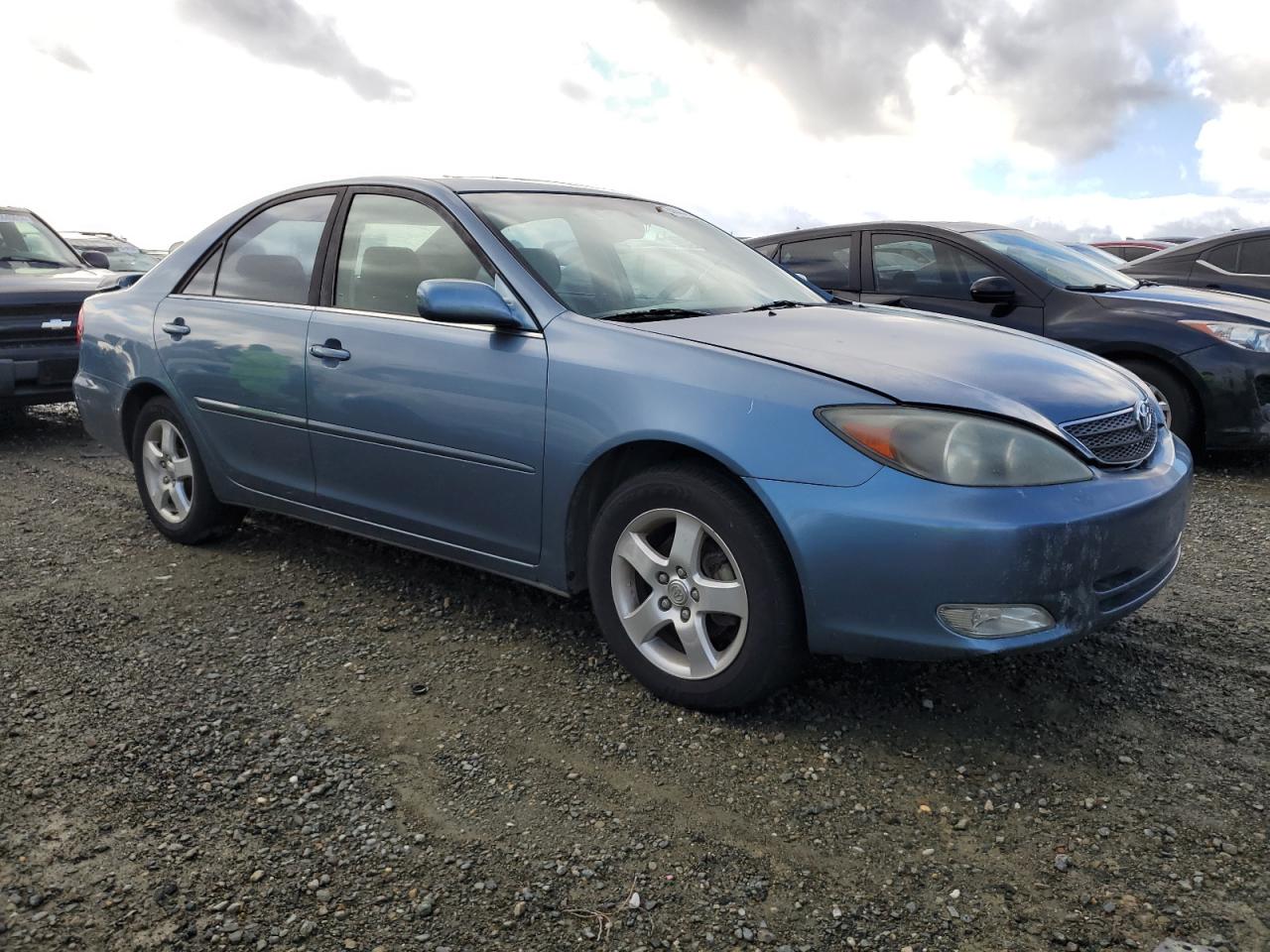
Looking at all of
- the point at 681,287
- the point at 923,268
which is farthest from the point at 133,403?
the point at 923,268

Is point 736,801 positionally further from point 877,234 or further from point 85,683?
point 877,234

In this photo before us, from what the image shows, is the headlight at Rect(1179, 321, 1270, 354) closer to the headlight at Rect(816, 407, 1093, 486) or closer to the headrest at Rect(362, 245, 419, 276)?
the headlight at Rect(816, 407, 1093, 486)

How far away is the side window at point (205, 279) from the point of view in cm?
462

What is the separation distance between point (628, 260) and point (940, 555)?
1.68 m

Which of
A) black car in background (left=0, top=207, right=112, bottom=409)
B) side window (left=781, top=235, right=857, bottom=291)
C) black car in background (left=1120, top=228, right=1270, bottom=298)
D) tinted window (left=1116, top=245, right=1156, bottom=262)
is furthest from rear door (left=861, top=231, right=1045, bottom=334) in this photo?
tinted window (left=1116, top=245, right=1156, bottom=262)

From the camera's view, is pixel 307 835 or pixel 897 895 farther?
pixel 307 835

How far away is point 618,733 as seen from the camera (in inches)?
119

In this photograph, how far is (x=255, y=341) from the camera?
4199 millimetres

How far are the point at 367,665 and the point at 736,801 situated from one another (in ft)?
4.66

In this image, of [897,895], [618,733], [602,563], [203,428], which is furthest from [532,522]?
[203,428]

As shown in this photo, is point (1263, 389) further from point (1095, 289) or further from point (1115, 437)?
point (1115, 437)

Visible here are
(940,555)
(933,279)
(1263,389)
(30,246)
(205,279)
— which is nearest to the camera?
(940,555)

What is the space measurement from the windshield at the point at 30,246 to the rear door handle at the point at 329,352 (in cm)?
540

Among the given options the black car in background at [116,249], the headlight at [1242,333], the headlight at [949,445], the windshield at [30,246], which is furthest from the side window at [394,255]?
the black car in background at [116,249]
